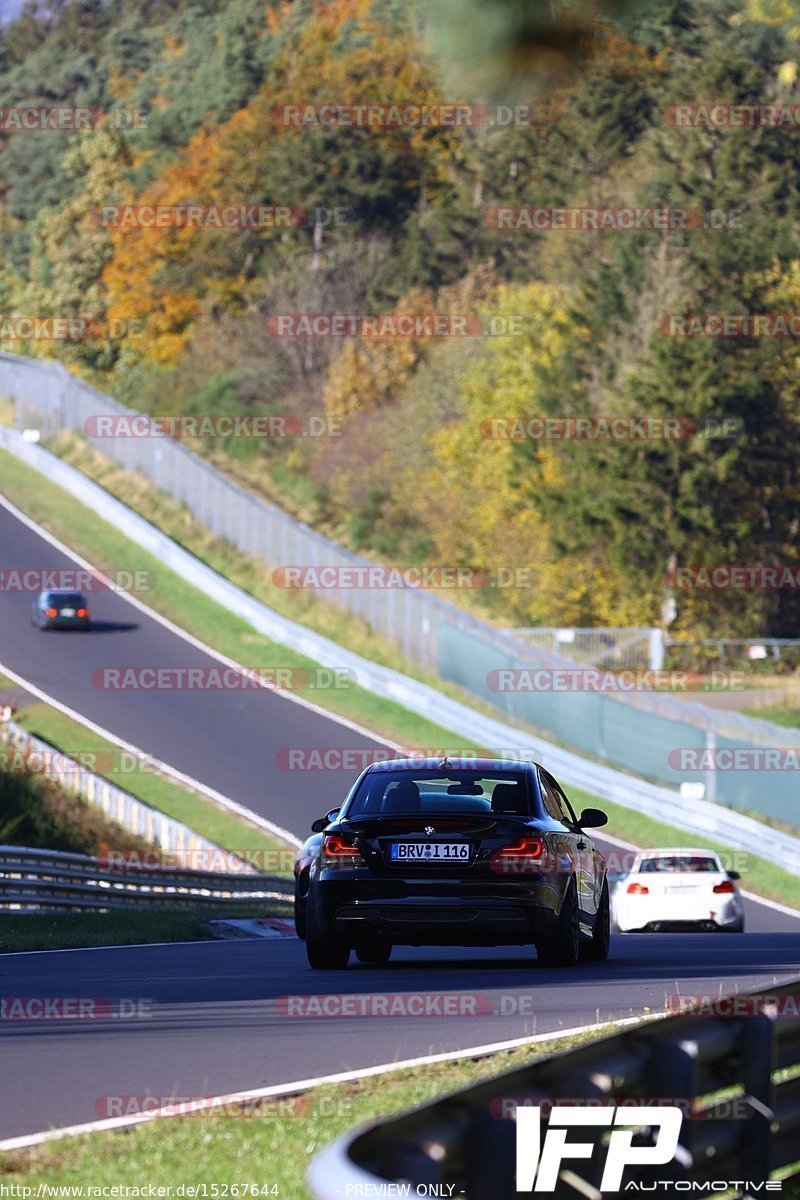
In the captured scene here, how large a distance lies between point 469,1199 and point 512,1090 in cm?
36

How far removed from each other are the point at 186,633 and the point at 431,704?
10392 mm

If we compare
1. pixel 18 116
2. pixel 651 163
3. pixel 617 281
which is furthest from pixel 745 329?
pixel 18 116

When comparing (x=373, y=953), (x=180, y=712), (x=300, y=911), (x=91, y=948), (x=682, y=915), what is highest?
(x=373, y=953)

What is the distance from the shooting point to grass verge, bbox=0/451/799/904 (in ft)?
126

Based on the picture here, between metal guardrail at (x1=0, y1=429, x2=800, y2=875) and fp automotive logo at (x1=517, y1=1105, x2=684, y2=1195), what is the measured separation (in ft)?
98.7

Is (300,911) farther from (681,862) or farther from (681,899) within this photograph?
(681,862)

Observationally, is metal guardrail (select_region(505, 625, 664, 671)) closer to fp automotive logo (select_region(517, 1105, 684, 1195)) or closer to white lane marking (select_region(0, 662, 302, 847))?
white lane marking (select_region(0, 662, 302, 847))

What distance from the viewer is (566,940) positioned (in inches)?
559

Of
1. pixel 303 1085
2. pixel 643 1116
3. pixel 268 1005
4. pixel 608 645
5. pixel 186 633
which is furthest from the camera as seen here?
pixel 608 645

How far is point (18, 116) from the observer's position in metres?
125

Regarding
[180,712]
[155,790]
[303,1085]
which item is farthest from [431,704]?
[303,1085]

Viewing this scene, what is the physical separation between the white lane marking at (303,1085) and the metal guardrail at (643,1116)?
0.54 meters

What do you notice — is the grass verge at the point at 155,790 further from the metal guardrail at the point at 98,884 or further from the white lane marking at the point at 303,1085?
the white lane marking at the point at 303,1085

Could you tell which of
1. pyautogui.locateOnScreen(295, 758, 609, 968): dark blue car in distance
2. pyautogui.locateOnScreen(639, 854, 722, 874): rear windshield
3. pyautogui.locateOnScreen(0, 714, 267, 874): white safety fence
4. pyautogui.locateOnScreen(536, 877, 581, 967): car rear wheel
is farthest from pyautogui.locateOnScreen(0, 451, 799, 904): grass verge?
pyautogui.locateOnScreen(295, 758, 609, 968): dark blue car in distance
